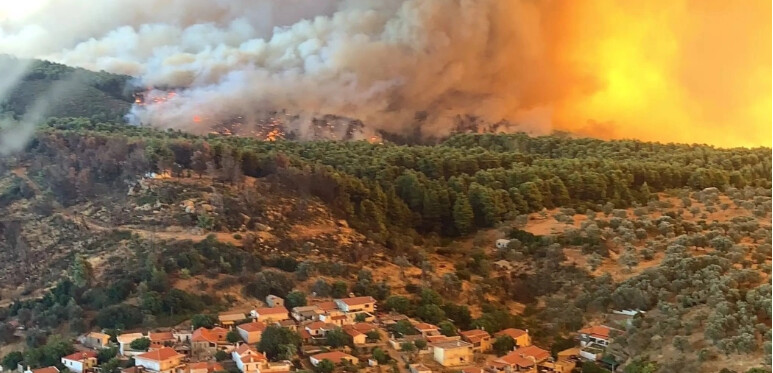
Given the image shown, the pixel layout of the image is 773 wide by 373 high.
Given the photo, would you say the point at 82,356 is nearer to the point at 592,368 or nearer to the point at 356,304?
the point at 356,304

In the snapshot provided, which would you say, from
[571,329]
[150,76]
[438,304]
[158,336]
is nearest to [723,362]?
[571,329]

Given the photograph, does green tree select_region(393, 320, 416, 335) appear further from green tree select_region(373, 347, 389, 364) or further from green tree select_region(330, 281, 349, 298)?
green tree select_region(330, 281, 349, 298)

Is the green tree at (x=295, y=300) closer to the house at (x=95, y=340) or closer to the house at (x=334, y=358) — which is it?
the house at (x=334, y=358)

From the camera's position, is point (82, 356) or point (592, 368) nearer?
point (82, 356)

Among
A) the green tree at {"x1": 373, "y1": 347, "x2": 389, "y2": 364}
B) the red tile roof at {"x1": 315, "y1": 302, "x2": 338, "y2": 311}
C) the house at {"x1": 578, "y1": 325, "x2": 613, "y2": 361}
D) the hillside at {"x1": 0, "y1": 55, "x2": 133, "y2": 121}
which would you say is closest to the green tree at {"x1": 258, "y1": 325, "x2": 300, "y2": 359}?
the green tree at {"x1": 373, "y1": 347, "x2": 389, "y2": 364}

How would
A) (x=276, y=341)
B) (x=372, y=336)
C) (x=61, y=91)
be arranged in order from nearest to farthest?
(x=276, y=341)
(x=372, y=336)
(x=61, y=91)

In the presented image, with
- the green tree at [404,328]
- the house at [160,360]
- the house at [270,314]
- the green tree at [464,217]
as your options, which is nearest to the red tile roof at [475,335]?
the green tree at [404,328]

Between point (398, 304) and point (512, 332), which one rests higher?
point (398, 304)

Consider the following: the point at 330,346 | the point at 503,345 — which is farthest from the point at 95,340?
the point at 503,345
